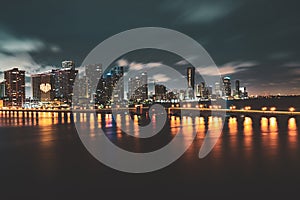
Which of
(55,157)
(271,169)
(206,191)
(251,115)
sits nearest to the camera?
(206,191)

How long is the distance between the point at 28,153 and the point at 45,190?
273 inches

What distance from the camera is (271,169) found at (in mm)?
9992

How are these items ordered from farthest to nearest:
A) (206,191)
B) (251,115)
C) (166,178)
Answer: (251,115), (166,178), (206,191)

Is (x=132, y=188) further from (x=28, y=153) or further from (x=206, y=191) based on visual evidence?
(x=28, y=153)

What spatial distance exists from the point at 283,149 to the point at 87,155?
8.93 m

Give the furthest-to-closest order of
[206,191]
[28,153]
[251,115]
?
[251,115] → [28,153] → [206,191]

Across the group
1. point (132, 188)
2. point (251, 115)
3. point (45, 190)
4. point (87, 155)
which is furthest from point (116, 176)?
point (251, 115)

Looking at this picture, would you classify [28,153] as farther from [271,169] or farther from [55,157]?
[271,169]

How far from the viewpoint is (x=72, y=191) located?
820cm

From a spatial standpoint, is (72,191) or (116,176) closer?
(72,191)

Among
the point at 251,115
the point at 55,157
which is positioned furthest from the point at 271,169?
the point at 251,115

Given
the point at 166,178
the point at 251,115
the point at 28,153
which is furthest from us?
the point at 251,115

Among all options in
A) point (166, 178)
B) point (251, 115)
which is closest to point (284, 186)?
point (166, 178)

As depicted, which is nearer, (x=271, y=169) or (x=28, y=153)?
(x=271, y=169)
